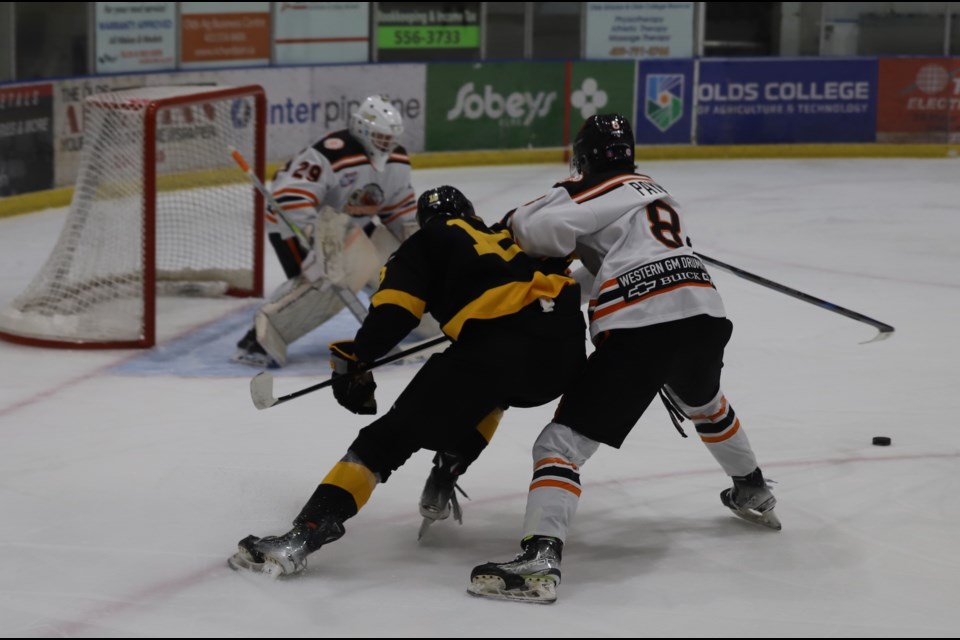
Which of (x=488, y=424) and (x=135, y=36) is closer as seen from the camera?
(x=488, y=424)

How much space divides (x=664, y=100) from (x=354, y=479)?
8.94 m

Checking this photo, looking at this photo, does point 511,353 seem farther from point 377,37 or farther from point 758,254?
point 377,37

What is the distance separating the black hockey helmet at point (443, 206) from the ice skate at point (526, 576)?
76 centimetres

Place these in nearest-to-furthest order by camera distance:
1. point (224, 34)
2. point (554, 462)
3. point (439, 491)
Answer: point (554, 462), point (439, 491), point (224, 34)

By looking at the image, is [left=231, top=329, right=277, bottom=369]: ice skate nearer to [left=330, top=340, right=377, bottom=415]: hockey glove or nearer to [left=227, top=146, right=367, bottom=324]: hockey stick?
[left=227, top=146, right=367, bottom=324]: hockey stick

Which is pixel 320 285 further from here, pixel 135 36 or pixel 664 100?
pixel 664 100

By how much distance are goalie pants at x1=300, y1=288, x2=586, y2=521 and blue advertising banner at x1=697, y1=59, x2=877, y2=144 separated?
8.88 meters

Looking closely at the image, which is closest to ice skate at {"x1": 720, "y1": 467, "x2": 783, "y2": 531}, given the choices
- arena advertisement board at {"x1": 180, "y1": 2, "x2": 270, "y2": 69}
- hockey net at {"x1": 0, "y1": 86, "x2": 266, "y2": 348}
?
hockey net at {"x1": 0, "y1": 86, "x2": 266, "y2": 348}

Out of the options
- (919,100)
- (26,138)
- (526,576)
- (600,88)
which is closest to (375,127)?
(526,576)

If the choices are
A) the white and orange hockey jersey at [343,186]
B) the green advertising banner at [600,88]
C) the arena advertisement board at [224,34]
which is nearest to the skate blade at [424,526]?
the white and orange hockey jersey at [343,186]

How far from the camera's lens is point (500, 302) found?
326 centimetres

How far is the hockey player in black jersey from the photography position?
3.26 metres

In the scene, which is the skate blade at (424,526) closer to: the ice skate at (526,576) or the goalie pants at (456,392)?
the goalie pants at (456,392)

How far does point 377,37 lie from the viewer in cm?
1134
